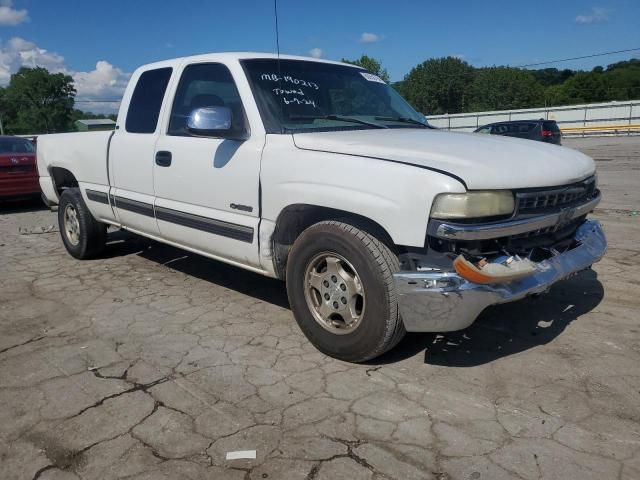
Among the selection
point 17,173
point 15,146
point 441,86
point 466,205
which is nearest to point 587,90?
point 441,86

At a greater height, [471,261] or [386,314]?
[471,261]

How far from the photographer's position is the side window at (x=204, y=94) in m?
3.89

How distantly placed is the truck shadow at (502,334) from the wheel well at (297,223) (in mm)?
884

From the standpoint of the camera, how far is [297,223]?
3.64m

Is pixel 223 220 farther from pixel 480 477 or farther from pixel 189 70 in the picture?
pixel 480 477

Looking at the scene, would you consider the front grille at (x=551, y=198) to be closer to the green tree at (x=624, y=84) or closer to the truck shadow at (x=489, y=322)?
the truck shadow at (x=489, y=322)

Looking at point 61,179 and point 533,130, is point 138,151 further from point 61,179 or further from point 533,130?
point 533,130

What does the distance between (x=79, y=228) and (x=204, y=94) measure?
2.61 metres

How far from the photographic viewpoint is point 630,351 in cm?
344

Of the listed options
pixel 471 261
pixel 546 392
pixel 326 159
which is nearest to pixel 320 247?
pixel 326 159

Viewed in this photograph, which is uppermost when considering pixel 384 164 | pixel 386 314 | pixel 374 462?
pixel 384 164

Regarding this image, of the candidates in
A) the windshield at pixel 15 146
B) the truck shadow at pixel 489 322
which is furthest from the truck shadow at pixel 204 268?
the windshield at pixel 15 146

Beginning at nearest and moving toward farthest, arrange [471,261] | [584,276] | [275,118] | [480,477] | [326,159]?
[480,477] < [471,261] < [326,159] < [275,118] < [584,276]

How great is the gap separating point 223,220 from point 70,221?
306 centimetres
